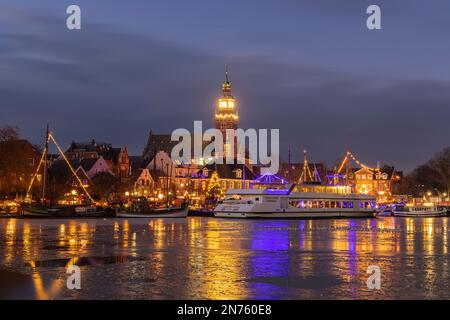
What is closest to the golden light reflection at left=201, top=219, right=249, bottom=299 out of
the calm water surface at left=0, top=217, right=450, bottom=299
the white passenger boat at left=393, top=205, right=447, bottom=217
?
the calm water surface at left=0, top=217, right=450, bottom=299

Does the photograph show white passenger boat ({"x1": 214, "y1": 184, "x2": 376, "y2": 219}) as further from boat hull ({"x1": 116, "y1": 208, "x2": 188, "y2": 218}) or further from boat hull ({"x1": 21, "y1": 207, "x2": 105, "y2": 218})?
boat hull ({"x1": 21, "y1": 207, "x2": 105, "y2": 218})

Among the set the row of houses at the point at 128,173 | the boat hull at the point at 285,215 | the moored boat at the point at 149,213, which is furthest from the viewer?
the row of houses at the point at 128,173

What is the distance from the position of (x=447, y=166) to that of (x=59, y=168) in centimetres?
9153

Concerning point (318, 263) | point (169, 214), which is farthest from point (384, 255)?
point (169, 214)

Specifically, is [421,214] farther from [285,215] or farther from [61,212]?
[61,212]

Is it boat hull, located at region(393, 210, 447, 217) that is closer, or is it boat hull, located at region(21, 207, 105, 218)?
boat hull, located at region(21, 207, 105, 218)

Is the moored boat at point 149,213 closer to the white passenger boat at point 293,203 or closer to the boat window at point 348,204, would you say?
the white passenger boat at point 293,203

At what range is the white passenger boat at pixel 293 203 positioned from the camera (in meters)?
87.1

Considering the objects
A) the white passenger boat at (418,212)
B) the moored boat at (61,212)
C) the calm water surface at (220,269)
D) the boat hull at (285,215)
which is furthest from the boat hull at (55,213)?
the white passenger boat at (418,212)

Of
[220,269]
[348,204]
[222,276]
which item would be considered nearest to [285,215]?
[348,204]

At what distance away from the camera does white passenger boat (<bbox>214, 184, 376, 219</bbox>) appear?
8706 cm

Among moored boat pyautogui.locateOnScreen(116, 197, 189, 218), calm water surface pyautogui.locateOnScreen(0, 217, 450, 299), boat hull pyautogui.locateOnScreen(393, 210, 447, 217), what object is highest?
moored boat pyautogui.locateOnScreen(116, 197, 189, 218)

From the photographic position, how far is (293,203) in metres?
91.3

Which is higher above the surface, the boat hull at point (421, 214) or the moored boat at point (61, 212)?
the moored boat at point (61, 212)
